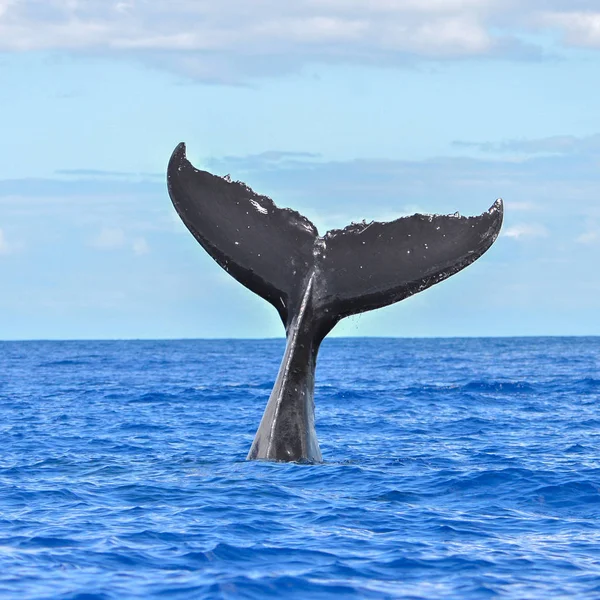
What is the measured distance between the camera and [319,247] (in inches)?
452

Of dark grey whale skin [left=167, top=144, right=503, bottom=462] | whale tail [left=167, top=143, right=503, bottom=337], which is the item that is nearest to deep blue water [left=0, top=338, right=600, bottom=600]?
dark grey whale skin [left=167, top=144, right=503, bottom=462]

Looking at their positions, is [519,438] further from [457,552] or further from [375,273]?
[457,552]

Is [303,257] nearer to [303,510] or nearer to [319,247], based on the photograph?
[319,247]

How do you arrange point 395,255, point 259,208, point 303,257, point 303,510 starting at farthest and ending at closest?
point 303,257
point 259,208
point 395,255
point 303,510

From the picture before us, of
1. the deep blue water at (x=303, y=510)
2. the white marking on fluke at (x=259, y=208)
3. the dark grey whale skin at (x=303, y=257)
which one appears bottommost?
the deep blue water at (x=303, y=510)

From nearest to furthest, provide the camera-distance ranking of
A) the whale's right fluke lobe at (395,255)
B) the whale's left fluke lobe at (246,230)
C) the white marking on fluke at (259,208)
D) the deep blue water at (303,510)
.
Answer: the deep blue water at (303,510) → the whale's right fluke lobe at (395,255) → the whale's left fluke lobe at (246,230) → the white marking on fluke at (259,208)

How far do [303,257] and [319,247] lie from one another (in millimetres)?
193

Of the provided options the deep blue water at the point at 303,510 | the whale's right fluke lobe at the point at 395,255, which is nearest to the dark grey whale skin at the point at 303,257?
the whale's right fluke lobe at the point at 395,255

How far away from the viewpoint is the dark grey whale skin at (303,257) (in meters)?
11.0

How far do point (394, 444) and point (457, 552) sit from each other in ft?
24.1

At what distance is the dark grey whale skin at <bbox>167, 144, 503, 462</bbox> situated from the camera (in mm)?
10961

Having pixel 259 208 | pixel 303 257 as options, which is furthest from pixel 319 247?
pixel 259 208

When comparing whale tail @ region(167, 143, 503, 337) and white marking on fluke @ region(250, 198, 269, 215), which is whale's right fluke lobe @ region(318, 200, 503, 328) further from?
white marking on fluke @ region(250, 198, 269, 215)

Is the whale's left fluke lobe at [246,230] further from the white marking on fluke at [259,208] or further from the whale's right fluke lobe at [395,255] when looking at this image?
the whale's right fluke lobe at [395,255]
